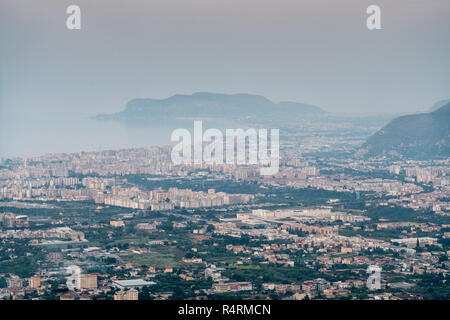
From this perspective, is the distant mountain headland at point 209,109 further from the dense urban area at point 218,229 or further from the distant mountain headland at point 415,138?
the dense urban area at point 218,229

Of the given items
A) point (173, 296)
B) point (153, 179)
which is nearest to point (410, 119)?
point (153, 179)

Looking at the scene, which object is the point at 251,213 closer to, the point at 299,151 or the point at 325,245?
the point at 325,245

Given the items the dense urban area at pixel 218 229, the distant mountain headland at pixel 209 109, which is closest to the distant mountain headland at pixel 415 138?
the dense urban area at pixel 218 229

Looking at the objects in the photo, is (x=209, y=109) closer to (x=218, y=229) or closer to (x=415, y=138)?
(x=415, y=138)

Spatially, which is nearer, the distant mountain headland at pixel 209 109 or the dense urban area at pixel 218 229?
the dense urban area at pixel 218 229

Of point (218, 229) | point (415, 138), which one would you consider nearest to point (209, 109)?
point (415, 138)
